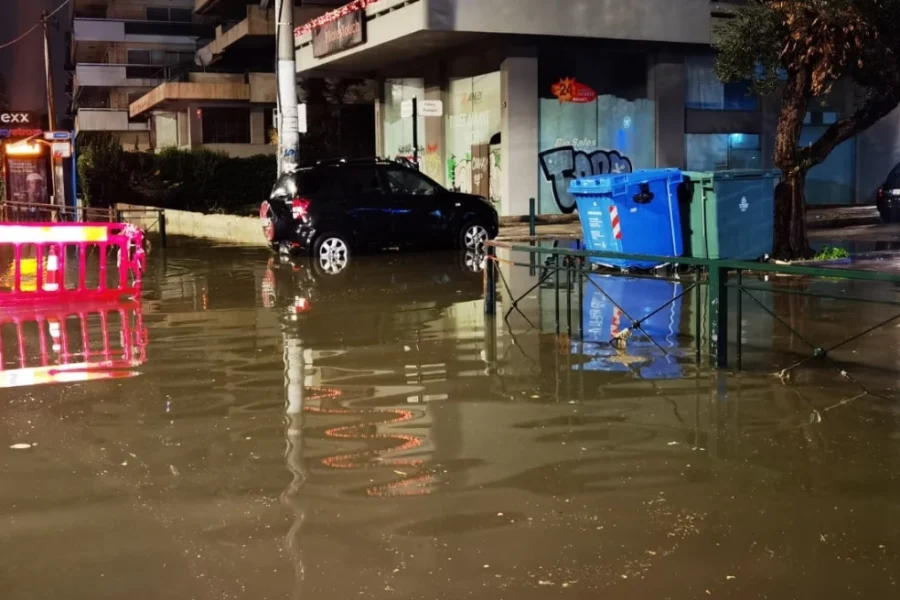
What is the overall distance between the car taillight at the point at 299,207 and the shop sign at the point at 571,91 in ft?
37.6

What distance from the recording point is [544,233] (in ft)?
76.0

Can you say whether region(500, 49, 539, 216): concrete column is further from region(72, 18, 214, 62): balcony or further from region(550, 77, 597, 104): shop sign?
region(72, 18, 214, 62): balcony

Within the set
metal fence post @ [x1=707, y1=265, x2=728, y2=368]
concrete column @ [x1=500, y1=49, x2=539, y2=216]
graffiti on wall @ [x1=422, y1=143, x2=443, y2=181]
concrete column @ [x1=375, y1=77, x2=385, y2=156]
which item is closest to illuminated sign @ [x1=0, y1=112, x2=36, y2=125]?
concrete column @ [x1=375, y1=77, x2=385, y2=156]

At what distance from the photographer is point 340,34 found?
2880 centimetres

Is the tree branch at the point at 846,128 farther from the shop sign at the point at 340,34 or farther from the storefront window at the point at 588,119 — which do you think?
the shop sign at the point at 340,34

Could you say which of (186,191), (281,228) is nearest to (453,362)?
(281,228)

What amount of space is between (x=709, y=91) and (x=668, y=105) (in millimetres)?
1609

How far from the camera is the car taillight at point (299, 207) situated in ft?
56.7

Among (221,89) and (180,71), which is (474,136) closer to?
(221,89)

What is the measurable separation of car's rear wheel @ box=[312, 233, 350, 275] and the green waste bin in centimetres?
548

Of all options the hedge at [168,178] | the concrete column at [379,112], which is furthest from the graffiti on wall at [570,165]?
the hedge at [168,178]

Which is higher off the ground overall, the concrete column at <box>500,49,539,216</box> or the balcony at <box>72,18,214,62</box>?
the balcony at <box>72,18,214,62</box>

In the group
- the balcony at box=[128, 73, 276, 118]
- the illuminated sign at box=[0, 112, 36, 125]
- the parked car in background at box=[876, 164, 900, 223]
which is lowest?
the parked car in background at box=[876, 164, 900, 223]

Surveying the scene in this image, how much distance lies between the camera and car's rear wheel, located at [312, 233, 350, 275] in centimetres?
1728
